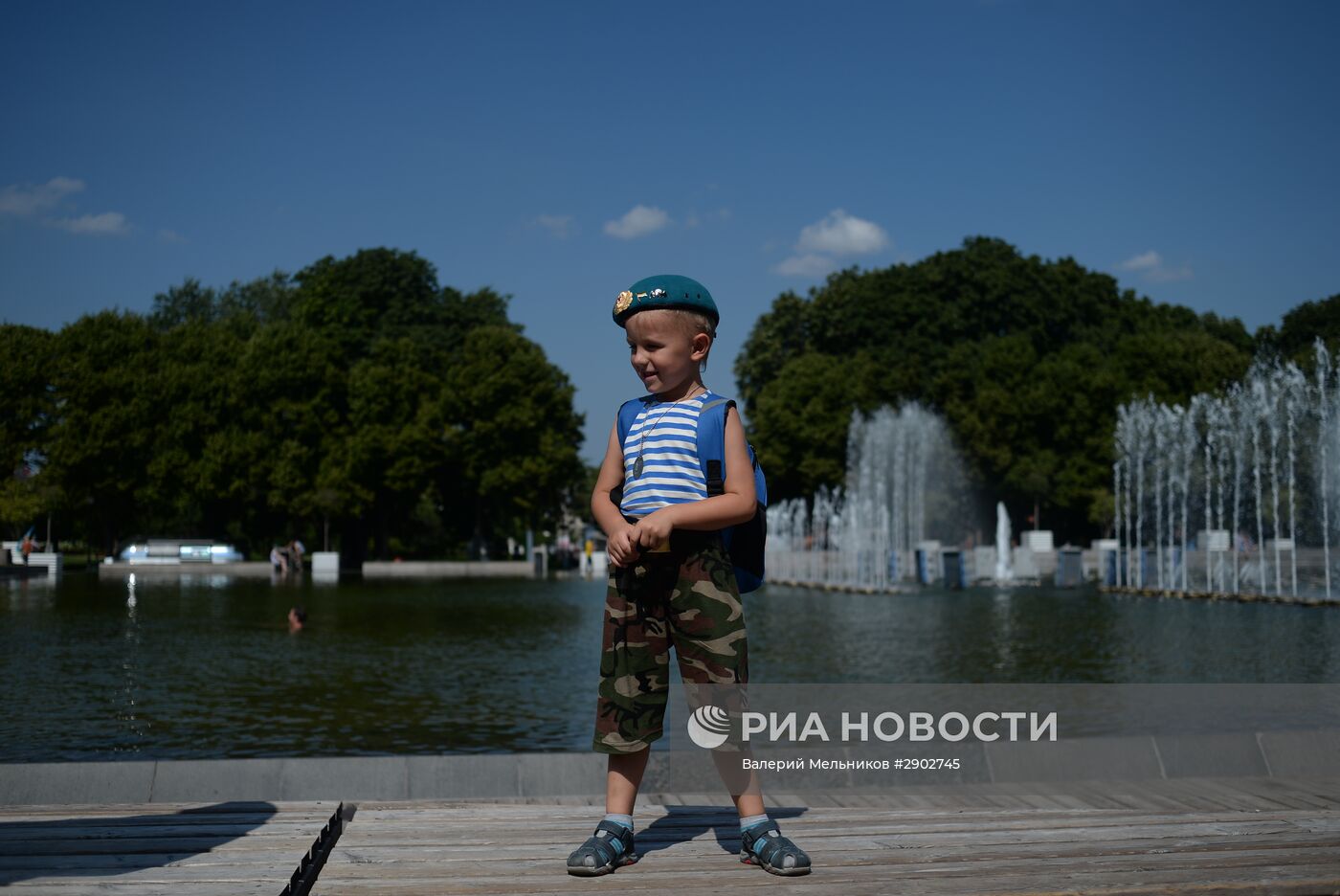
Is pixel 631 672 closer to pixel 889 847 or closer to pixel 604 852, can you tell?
pixel 604 852

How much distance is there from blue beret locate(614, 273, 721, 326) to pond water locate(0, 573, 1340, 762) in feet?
24.3

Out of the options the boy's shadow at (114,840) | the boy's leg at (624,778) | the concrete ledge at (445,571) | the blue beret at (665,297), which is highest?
the blue beret at (665,297)

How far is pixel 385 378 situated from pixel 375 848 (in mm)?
58369

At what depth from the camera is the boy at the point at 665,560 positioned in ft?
14.0

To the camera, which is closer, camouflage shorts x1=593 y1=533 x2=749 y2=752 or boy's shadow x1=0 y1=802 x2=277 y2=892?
boy's shadow x1=0 y1=802 x2=277 y2=892

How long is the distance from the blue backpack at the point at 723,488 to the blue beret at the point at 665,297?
1.03ft

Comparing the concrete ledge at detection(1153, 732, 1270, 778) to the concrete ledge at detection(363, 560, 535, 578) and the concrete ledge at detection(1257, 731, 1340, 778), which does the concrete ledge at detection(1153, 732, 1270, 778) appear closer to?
the concrete ledge at detection(1257, 731, 1340, 778)

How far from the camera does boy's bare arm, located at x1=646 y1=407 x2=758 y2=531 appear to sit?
420 centimetres

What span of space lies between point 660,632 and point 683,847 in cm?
69

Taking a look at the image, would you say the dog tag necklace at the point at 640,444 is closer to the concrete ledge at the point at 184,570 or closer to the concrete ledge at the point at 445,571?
the concrete ledge at the point at 184,570

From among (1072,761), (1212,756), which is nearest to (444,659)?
(1072,761)

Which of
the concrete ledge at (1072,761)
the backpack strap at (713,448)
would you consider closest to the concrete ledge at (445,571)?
the concrete ledge at (1072,761)

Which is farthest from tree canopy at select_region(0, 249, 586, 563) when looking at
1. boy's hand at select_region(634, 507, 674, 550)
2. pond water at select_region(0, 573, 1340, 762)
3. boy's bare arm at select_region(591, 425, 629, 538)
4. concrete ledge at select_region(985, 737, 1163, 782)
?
boy's hand at select_region(634, 507, 674, 550)

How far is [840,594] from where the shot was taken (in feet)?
123
